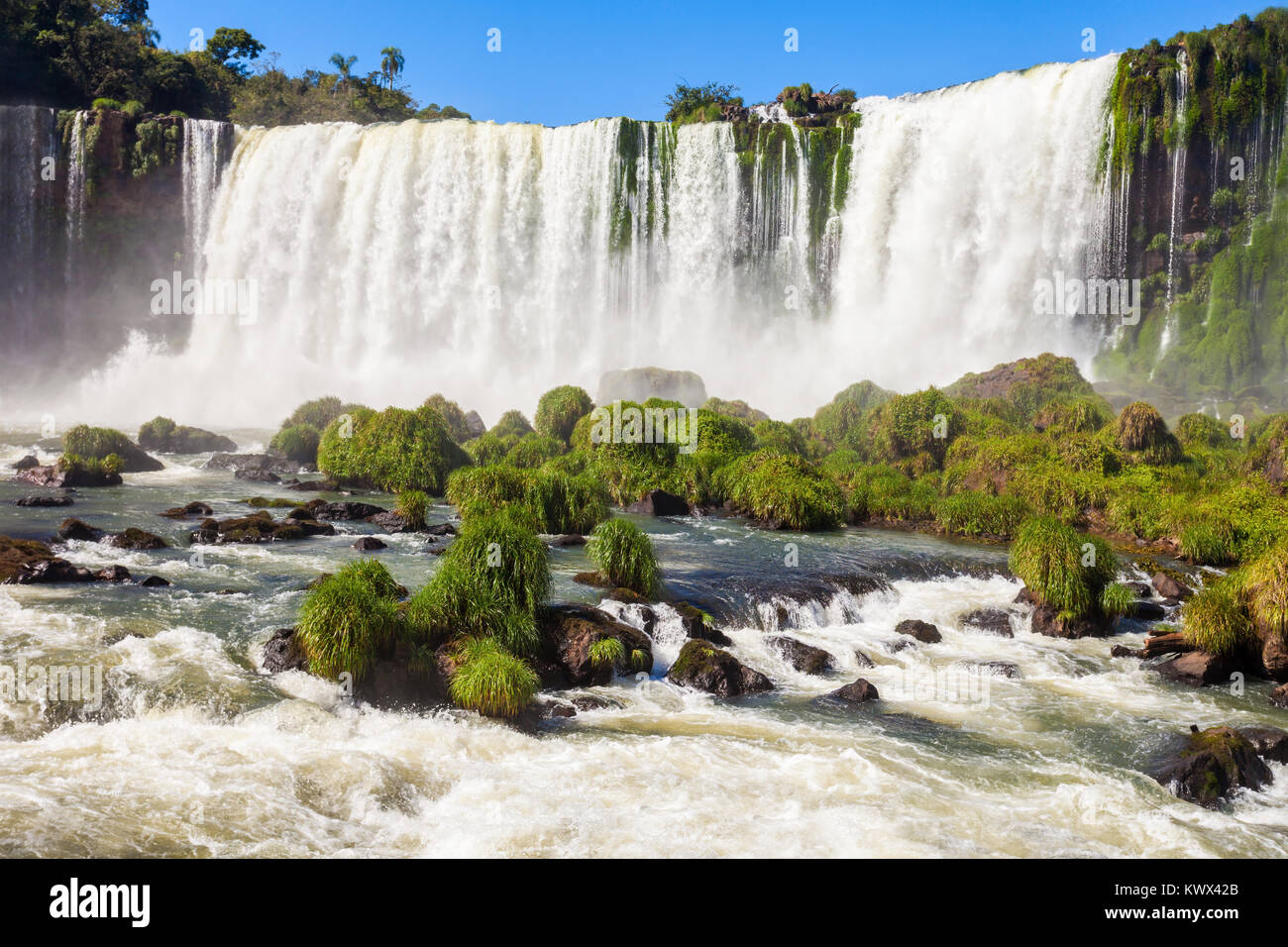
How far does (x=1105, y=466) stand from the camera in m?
23.8

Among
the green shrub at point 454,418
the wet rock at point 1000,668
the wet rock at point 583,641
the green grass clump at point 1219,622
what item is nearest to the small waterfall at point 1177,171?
the green shrub at point 454,418

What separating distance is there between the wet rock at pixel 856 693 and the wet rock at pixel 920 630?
9.16ft

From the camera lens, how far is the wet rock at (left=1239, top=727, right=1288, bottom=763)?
10055mm

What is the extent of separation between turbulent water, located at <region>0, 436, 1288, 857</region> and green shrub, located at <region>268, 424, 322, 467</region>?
53.5ft

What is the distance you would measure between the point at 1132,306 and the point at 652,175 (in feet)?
77.6

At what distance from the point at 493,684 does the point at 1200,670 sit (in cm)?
954

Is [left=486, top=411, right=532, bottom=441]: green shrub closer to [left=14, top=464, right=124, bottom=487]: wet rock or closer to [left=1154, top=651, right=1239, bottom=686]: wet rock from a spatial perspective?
[left=14, top=464, right=124, bottom=487]: wet rock

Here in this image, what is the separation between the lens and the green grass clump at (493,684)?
35.0 ft

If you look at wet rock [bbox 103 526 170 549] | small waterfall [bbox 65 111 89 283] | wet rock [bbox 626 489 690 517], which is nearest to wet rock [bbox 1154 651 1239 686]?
wet rock [bbox 626 489 690 517]

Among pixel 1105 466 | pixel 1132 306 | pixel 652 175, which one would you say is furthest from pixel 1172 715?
pixel 652 175

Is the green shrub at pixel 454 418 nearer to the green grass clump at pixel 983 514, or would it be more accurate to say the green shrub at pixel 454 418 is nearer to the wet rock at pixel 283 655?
the green grass clump at pixel 983 514

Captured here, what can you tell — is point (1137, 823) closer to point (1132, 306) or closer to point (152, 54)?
point (1132, 306)

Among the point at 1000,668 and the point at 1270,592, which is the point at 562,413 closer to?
the point at 1000,668
